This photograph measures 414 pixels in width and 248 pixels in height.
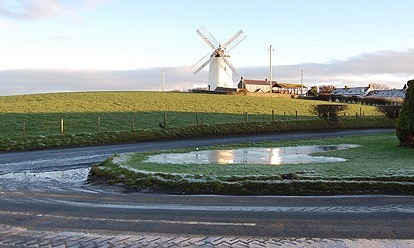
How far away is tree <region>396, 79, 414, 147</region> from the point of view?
19734mm

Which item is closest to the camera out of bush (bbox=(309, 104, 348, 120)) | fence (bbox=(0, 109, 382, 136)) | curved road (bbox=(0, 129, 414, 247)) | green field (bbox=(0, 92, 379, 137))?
curved road (bbox=(0, 129, 414, 247))

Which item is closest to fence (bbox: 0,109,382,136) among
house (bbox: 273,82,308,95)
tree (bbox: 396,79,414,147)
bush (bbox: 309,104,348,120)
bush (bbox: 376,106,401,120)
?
bush (bbox: 309,104,348,120)

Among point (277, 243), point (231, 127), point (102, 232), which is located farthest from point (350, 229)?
point (231, 127)

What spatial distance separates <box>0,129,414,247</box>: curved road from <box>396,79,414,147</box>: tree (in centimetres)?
1093

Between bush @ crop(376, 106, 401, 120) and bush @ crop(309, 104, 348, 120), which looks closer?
bush @ crop(309, 104, 348, 120)

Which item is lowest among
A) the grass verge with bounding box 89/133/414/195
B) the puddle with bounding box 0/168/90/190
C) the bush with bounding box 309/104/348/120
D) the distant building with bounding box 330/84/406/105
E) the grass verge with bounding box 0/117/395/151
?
the grass verge with bounding box 0/117/395/151

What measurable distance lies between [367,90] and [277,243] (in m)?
148

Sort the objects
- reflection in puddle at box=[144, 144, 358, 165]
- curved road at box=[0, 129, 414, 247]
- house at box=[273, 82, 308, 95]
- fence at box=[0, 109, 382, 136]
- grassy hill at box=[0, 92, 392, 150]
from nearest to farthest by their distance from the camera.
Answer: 1. curved road at box=[0, 129, 414, 247]
2. reflection in puddle at box=[144, 144, 358, 165]
3. grassy hill at box=[0, 92, 392, 150]
4. fence at box=[0, 109, 382, 136]
5. house at box=[273, 82, 308, 95]

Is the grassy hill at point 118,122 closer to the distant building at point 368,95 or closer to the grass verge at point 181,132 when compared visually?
the grass verge at point 181,132

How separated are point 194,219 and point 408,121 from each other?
1544 cm

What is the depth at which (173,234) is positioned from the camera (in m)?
6.92

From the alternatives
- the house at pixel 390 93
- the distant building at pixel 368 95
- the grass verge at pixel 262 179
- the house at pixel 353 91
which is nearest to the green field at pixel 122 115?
the grass verge at pixel 262 179

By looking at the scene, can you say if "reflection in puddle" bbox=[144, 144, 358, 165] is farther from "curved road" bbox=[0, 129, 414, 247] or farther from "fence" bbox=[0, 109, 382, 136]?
"fence" bbox=[0, 109, 382, 136]

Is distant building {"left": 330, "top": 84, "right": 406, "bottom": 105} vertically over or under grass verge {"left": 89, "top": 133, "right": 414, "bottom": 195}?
over
